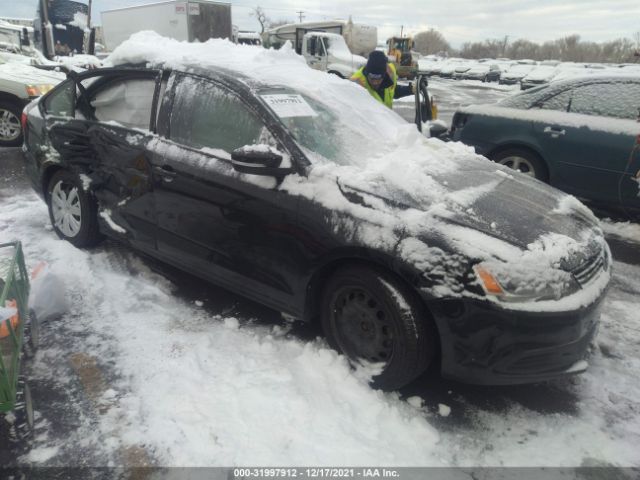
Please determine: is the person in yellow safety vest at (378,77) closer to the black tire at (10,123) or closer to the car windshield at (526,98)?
the car windshield at (526,98)

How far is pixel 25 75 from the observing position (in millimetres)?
7820

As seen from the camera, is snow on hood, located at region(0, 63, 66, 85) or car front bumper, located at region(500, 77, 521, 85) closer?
snow on hood, located at region(0, 63, 66, 85)

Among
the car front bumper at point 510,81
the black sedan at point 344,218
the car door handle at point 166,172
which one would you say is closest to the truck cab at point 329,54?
the car front bumper at point 510,81

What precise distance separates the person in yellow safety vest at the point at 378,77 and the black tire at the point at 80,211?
313cm

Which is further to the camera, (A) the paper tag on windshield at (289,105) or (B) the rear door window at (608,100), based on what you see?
(B) the rear door window at (608,100)

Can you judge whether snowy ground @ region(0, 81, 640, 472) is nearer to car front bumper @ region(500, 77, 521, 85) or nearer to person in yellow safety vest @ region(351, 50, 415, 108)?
person in yellow safety vest @ region(351, 50, 415, 108)

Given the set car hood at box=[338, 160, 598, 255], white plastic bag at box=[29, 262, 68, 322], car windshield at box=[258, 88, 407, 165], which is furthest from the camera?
white plastic bag at box=[29, 262, 68, 322]

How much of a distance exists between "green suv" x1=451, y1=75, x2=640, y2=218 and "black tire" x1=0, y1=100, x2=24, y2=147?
6.95 meters

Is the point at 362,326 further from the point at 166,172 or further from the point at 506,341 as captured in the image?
the point at 166,172

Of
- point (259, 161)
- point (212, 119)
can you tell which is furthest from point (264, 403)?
point (212, 119)

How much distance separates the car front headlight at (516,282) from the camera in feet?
6.96

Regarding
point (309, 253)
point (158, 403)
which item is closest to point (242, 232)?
point (309, 253)

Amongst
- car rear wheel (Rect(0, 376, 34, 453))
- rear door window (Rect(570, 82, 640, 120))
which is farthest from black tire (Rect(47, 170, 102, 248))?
rear door window (Rect(570, 82, 640, 120))

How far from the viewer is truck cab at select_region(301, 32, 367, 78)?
20.0 meters
